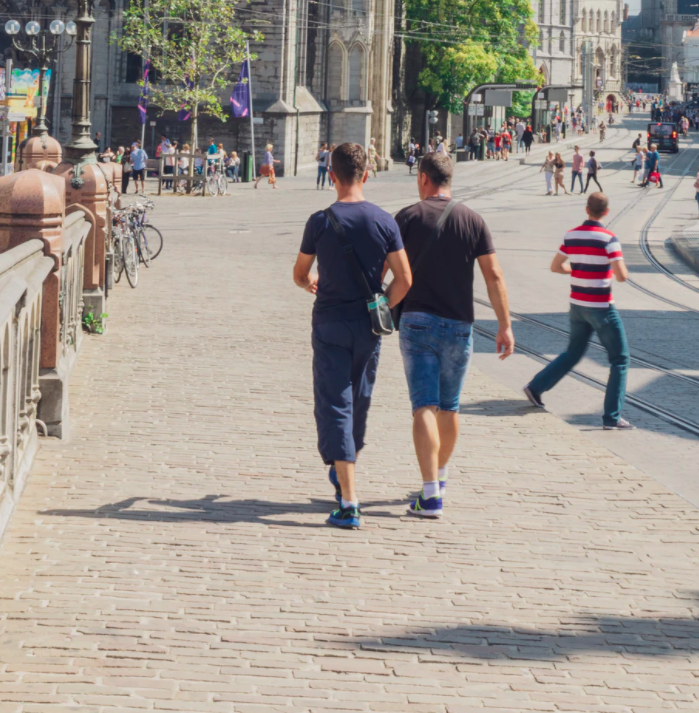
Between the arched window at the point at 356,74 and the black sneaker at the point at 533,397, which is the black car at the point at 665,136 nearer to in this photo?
the arched window at the point at 356,74

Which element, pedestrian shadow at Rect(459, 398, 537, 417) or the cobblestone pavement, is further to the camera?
pedestrian shadow at Rect(459, 398, 537, 417)

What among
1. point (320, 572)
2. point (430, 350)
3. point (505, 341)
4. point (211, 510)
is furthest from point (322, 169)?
point (320, 572)

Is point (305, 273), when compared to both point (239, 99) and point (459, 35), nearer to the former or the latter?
point (239, 99)

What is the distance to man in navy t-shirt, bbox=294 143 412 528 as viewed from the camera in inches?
240

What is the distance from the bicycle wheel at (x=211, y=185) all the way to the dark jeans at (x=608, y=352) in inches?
1174

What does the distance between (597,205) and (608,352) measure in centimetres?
105

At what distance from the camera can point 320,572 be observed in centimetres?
549

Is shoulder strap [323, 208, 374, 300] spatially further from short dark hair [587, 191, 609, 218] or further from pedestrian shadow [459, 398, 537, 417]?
short dark hair [587, 191, 609, 218]

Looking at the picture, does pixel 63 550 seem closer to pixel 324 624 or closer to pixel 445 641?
pixel 324 624

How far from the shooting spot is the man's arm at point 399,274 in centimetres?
617

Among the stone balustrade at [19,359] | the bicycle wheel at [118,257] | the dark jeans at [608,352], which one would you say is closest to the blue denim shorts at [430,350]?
the stone balustrade at [19,359]

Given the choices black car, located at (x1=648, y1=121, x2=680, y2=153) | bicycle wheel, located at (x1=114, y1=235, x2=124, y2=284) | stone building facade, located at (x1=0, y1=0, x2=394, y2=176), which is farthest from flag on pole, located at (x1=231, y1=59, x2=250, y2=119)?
black car, located at (x1=648, y1=121, x2=680, y2=153)

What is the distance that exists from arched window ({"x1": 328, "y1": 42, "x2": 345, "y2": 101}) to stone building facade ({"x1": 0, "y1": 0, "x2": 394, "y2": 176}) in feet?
0.14

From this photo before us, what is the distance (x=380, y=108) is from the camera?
57.2 metres
